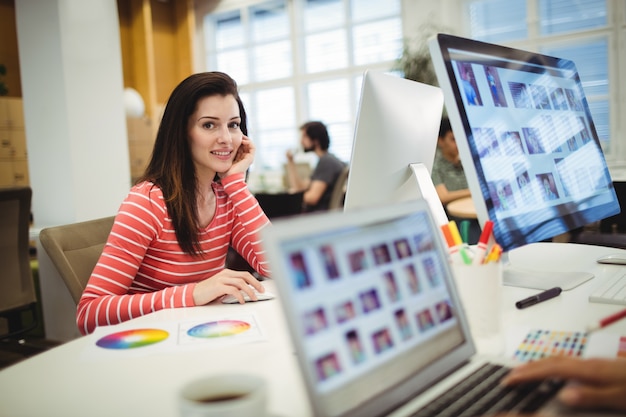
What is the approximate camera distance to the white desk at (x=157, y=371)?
25.9 inches

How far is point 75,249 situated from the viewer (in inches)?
53.9

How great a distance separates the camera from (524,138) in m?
1.13

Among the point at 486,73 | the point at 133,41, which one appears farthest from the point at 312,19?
the point at 486,73

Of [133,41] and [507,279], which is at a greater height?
[133,41]

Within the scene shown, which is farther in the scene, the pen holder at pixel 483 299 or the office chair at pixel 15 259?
the office chair at pixel 15 259

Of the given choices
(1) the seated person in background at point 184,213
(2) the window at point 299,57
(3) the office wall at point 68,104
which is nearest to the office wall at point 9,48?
(2) the window at point 299,57

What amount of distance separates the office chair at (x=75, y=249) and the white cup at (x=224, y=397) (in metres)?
0.89

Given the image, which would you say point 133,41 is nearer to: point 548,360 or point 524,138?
point 524,138

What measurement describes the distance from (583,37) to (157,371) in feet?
17.3

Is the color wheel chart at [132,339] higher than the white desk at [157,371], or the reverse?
the color wheel chart at [132,339]

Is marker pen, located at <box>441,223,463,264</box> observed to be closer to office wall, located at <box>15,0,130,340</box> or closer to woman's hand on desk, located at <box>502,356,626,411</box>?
woman's hand on desk, located at <box>502,356,626,411</box>

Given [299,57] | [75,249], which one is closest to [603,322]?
[75,249]

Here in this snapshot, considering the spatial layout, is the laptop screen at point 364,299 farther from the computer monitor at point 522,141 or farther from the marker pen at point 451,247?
the computer monitor at point 522,141

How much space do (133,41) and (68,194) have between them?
3999 millimetres
